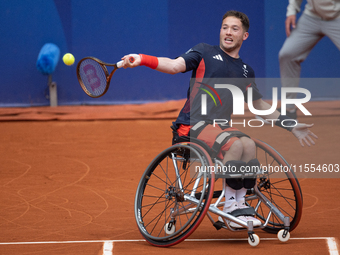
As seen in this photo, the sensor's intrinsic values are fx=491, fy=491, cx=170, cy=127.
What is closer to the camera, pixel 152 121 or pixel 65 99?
pixel 152 121

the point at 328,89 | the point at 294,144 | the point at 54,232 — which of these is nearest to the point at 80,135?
the point at 294,144

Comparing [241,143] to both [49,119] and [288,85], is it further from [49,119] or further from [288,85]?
[49,119]

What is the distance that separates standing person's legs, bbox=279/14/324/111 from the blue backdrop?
291 cm

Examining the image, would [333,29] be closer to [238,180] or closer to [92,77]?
[92,77]

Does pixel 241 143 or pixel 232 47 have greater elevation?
pixel 232 47

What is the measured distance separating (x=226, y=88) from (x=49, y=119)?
20.1 ft

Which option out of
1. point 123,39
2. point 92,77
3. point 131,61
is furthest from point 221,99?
point 123,39

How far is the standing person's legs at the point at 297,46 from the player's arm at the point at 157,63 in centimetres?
458

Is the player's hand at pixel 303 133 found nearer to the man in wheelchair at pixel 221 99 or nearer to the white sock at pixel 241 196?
the man in wheelchair at pixel 221 99

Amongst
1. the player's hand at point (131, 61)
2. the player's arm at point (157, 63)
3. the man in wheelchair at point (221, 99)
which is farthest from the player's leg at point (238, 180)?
the player's hand at point (131, 61)

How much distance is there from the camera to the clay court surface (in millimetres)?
3178

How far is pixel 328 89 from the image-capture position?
35.2 feet

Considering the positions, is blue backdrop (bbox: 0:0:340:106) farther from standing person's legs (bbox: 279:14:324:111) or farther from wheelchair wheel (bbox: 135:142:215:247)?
wheelchair wheel (bbox: 135:142:215:247)

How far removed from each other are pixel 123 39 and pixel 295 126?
7.22 m
